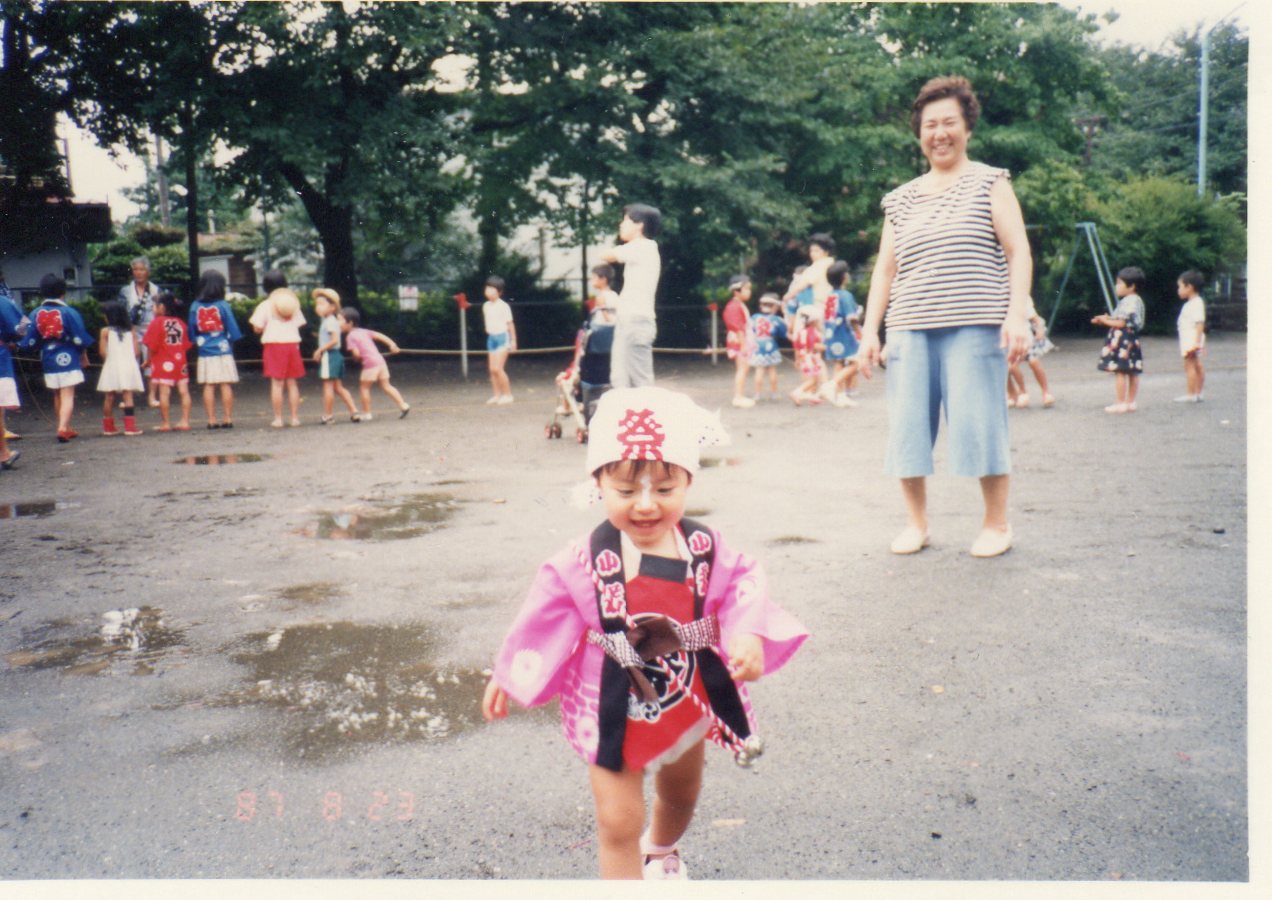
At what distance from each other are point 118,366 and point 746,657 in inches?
398

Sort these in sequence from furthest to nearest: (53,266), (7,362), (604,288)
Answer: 1. (53,266)
2. (604,288)
3. (7,362)

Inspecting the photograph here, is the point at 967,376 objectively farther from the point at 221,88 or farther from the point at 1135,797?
the point at 221,88

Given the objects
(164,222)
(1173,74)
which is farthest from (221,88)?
(164,222)

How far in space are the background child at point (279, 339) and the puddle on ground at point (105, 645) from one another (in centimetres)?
689

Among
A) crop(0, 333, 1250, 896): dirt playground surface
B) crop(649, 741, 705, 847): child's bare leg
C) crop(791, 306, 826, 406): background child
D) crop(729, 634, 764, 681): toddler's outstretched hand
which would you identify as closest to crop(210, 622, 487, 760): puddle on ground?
crop(0, 333, 1250, 896): dirt playground surface

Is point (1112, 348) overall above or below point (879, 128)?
below

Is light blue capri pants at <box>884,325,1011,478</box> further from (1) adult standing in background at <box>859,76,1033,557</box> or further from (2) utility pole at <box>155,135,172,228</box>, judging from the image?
(2) utility pole at <box>155,135,172,228</box>

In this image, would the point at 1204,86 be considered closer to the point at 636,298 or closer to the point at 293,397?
the point at 636,298

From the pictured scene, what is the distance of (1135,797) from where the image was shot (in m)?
2.78

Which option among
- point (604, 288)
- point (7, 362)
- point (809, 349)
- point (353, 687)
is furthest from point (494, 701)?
point (809, 349)

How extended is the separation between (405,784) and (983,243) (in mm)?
3304

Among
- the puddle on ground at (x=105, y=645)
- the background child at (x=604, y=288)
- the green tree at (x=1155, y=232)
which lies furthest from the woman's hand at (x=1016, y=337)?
the green tree at (x=1155, y=232)

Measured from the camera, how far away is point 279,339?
1136 cm

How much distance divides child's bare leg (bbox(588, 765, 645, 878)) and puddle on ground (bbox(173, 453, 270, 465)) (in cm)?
720
